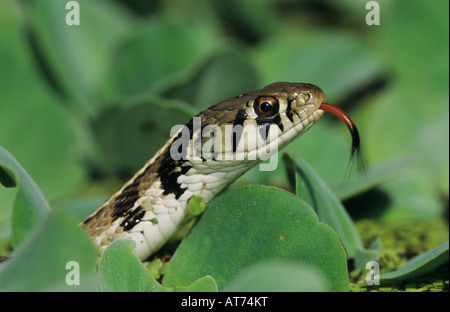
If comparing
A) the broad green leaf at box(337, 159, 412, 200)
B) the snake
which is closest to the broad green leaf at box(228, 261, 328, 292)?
the snake

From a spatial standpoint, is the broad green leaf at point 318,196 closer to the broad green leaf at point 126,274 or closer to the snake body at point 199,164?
the snake body at point 199,164

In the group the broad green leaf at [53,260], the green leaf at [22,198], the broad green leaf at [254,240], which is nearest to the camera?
the broad green leaf at [53,260]

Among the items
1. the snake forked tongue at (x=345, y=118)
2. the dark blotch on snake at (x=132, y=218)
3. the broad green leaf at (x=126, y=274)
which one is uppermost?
the snake forked tongue at (x=345, y=118)

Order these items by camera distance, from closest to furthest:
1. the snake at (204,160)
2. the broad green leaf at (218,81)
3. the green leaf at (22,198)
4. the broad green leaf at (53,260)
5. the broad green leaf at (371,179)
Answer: the broad green leaf at (53,260) → the green leaf at (22,198) → the snake at (204,160) → the broad green leaf at (371,179) → the broad green leaf at (218,81)

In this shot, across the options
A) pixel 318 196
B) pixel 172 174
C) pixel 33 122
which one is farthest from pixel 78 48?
pixel 318 196

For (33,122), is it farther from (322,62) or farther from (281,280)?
(281,280)

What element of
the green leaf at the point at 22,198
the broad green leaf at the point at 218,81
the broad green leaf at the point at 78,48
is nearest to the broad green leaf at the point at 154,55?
the broad green leaf at the point at 78,48
